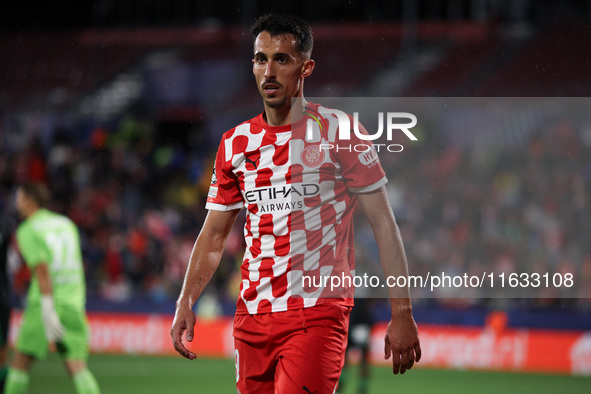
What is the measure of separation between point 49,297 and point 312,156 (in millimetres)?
2860

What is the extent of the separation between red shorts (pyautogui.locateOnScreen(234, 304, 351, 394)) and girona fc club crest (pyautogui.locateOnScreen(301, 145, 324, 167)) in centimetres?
56

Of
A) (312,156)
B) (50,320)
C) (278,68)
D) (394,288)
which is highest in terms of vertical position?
(278,68)

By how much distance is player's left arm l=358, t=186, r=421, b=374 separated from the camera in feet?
9.93

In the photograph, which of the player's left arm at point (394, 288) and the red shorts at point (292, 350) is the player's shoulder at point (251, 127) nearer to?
the player's left arm at point (394, 288)

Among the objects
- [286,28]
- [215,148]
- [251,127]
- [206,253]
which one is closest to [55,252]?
[206,253]

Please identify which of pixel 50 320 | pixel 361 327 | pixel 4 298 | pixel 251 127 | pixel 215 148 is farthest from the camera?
pixel 215 148

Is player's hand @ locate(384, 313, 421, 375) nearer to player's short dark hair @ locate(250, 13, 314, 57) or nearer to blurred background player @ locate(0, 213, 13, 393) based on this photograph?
player's short dark hair @ locate(250, 13, 314, 57)

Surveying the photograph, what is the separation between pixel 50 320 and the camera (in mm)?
5480

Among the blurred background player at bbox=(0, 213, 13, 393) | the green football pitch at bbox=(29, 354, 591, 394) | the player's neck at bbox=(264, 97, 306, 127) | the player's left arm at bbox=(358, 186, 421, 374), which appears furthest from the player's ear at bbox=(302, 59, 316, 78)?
the green football pitch at bbox=(29, 354, 591, 394)

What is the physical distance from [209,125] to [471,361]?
397 centimetres

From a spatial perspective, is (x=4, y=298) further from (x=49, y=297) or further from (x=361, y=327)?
(x=361, y=327)

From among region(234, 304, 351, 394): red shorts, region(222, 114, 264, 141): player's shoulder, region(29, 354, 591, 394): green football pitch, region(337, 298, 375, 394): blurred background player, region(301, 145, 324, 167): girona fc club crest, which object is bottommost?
region(234, 304, 351, 394): red shorts

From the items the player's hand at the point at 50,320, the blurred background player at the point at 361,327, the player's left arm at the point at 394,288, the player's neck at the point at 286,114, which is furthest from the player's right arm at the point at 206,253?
the blurred background player at the point at 361,327

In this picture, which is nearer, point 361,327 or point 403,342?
point 403,342
